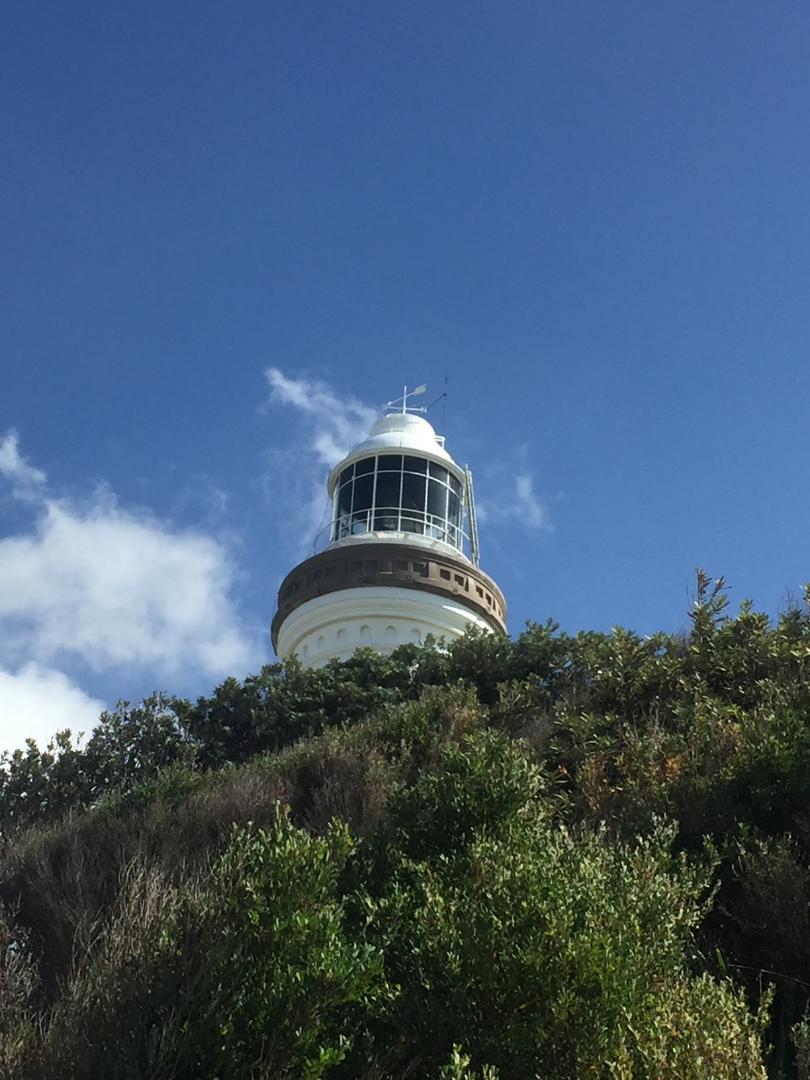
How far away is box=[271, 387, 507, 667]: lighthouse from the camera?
23.1 m

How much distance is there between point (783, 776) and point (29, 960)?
6309 millimetres

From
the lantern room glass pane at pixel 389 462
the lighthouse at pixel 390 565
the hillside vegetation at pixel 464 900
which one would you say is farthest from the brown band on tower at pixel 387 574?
the hillside vegetation at pixel 464 900

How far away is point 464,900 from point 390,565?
16446 mm

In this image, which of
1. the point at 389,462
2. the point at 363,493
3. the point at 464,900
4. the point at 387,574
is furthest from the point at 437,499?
the point at 464,900

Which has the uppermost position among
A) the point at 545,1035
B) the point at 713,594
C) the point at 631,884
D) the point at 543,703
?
the point at 713,594

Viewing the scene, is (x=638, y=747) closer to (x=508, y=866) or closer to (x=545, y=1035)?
(x=508, y=866)

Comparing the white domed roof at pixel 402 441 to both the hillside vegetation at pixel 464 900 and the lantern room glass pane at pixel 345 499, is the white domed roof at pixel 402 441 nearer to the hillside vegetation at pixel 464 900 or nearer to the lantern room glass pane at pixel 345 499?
the lantern room glass pane at pixel 345 499

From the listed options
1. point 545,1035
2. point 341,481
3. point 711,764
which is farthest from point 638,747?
point 341,481

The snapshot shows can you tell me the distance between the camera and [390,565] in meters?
23.0

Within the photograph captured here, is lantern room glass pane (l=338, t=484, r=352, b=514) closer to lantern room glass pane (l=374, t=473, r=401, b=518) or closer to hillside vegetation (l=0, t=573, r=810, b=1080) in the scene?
lantern room glass pane (l=374, t=473, r=401, b=518)

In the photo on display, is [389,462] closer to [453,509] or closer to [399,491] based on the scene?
[399,491]

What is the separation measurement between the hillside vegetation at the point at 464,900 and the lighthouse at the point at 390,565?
8.30 m

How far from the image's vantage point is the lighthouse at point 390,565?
2308 cm

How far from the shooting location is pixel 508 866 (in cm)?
693
